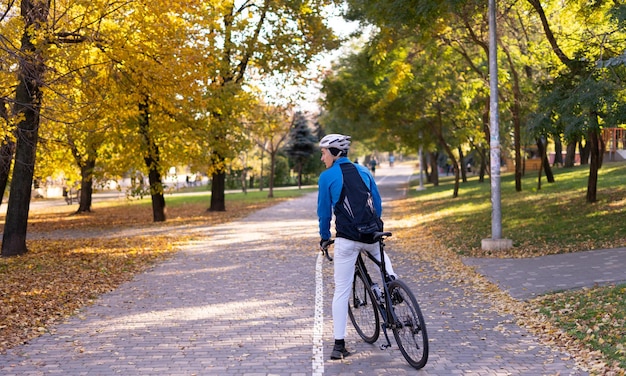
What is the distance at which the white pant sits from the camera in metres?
6.45

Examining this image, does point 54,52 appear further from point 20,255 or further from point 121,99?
point 20,255

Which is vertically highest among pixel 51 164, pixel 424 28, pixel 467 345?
pixel 424 28

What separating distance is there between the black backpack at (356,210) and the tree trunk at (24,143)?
8.23 m

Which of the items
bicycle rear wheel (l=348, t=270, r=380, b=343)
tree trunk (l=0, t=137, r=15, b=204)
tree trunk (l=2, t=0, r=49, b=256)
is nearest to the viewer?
bicycle rear wheel (l=348, t=270, r=380, b=343)

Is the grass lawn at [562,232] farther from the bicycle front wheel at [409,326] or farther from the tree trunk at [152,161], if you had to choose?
the tree trunk at [152,161]

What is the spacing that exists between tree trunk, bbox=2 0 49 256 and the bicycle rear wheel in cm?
791

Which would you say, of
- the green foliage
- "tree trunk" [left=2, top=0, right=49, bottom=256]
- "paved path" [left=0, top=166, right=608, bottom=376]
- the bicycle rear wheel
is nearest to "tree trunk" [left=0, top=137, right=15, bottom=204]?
"tree trunk" [left=2, top=0, right=49, bottom=256]

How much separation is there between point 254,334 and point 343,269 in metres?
1.72

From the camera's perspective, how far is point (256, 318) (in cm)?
858

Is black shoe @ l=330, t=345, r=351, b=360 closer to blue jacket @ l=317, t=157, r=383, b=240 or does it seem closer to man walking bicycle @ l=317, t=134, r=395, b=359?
man walking bicycle @ l=317, t=134, r=395, b=359

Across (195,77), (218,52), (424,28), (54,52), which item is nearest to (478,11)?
(424,28)

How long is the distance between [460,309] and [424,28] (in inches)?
351

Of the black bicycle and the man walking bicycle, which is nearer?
the black bicycle

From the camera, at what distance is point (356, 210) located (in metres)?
6.34
